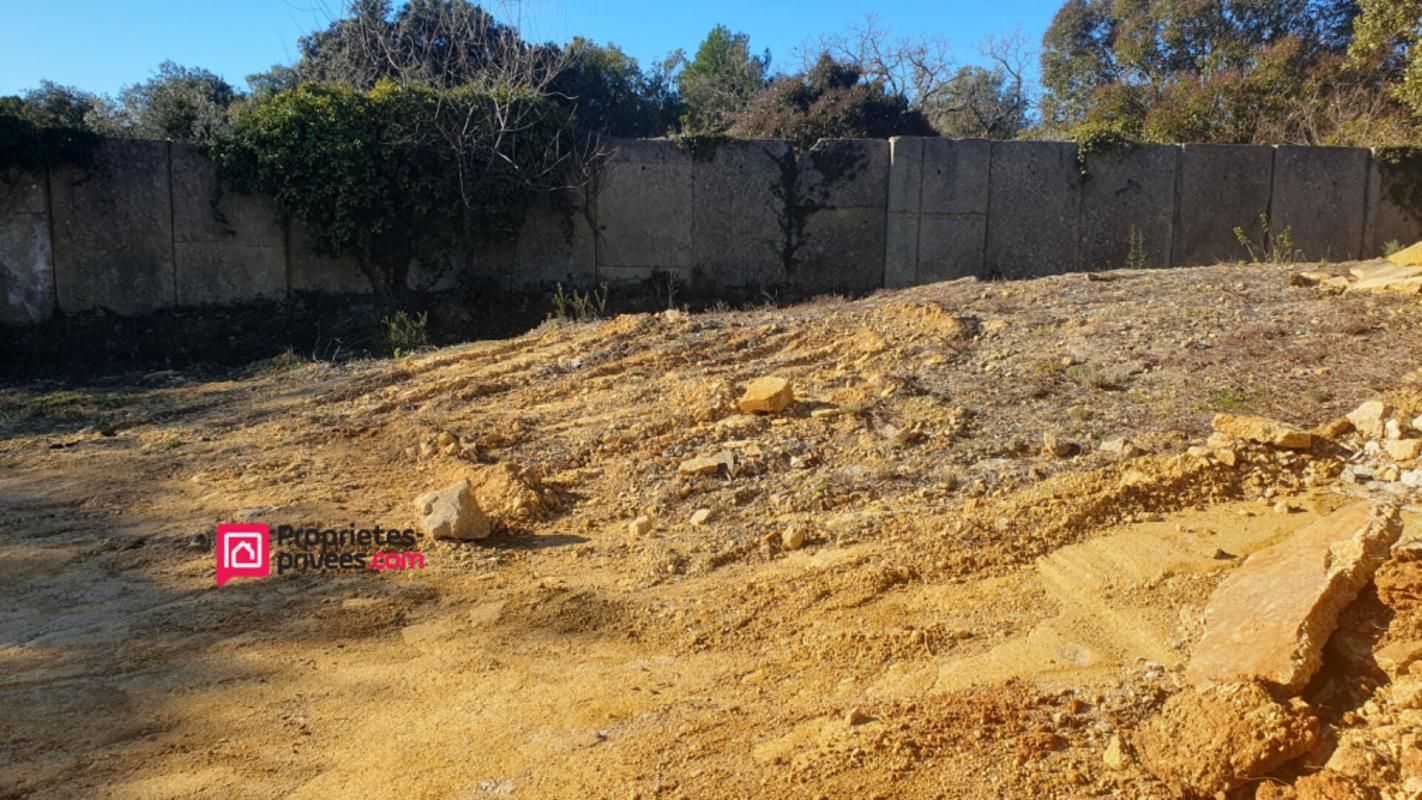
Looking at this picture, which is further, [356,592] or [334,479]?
[334,479]

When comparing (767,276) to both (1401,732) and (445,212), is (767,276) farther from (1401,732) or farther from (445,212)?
(1401,732)

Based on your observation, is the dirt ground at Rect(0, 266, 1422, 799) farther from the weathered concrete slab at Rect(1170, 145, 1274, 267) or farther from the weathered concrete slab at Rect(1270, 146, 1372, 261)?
the weathered concrete slab at Rect(1270, 146, 1372, 261)

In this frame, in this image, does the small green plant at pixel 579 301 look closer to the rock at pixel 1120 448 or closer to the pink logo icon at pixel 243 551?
the pink logo icon at pixel 243 551

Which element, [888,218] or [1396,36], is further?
[1396,36]

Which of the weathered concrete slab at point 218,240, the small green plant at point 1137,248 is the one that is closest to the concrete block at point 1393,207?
the small green plant at point 1137,248

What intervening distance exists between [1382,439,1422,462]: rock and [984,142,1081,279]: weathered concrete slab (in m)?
7.09

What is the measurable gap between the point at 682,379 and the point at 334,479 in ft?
7.10

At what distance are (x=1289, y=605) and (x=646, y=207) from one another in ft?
29.0

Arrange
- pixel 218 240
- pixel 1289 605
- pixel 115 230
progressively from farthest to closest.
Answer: pixel 218 240, pixel 115 230, pixel 1289 605

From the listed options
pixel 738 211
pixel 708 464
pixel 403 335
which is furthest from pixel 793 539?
pixel 738 211

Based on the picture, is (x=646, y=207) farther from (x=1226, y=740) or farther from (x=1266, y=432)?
(x=1226, y=740)

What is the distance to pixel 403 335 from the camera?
30.1 ft

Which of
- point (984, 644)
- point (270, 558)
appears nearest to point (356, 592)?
point (270, 558)

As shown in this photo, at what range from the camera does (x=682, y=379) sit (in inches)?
255
